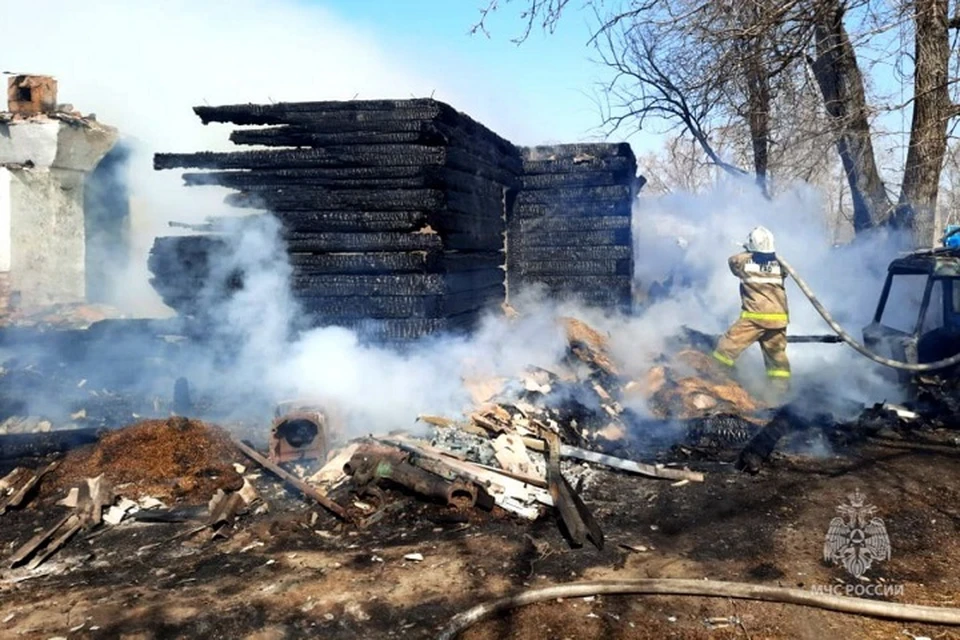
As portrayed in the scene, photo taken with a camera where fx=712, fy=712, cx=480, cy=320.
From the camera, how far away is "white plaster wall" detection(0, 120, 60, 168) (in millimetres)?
12648

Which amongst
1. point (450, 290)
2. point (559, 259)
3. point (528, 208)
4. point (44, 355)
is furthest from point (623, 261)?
point (44, 355)

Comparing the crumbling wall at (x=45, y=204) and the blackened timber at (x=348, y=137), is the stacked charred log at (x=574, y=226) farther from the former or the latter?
the crumbling wall at (x=45, y=204)

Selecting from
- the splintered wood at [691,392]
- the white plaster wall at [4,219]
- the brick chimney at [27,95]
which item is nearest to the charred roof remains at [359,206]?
the splintered wood at [691,392]

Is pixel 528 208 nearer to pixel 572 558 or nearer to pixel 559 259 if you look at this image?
pixel 559 259

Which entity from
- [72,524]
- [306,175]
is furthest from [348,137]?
[72,524]

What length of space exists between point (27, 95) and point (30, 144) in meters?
0.95

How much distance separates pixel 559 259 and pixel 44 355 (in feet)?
23.6

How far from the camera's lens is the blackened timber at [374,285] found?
7.64 metres

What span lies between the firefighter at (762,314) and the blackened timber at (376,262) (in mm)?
3460

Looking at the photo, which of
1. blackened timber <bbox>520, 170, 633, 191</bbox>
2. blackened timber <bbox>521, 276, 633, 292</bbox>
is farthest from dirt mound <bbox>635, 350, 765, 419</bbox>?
blackened timber <bbox>520, 170, 633, 191</bbox>

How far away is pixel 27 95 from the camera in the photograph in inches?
508

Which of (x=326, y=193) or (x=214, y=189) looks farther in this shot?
(x=214, y=189)

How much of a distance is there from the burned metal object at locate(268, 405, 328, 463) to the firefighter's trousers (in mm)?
5004

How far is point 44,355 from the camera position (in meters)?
9.01
